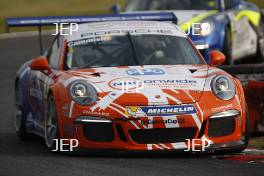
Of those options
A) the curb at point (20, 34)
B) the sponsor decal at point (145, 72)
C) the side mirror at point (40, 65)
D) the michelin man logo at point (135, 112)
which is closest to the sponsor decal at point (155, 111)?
the michelin man logo at point (135, 112)

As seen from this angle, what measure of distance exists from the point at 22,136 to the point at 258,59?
27.7 feet

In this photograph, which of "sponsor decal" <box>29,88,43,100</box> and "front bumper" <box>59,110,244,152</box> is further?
"sponsor decal" <box>29,88,43,100</box>

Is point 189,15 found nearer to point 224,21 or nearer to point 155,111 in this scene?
point 224,21

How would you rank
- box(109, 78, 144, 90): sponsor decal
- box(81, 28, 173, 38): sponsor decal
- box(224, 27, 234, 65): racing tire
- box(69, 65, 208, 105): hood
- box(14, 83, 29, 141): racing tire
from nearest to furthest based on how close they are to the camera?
box(69, 65, 208, 105): hood, box(109, 78, 144, 90): sponsor decal, box(81, 28, 173, 38): sponsor decal, box(14, 83, 29, 141): racing tire, box(224, 27, 234, 65): racing tire

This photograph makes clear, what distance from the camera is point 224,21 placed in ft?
58.5

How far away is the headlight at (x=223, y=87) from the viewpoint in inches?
398

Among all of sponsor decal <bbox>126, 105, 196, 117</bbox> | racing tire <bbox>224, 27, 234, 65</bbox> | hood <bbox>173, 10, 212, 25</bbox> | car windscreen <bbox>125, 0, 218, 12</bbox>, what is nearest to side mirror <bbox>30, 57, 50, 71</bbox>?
sponsor decal <bbox>126, 105, 196, 117</bbox>

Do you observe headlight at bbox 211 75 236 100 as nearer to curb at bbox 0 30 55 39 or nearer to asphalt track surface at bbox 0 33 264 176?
asphalt track surface at bbox 0 33 264 176

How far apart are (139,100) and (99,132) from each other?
1.46 feet

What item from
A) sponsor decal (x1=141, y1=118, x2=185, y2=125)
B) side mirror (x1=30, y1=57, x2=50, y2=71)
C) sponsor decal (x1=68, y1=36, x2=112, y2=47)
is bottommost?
sponsor decal (x1=141, y1=118, x2=185, y2=125)

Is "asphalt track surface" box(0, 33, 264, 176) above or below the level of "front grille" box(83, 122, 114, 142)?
below

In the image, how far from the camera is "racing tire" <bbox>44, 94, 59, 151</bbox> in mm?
10195

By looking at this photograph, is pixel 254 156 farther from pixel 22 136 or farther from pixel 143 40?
pixel 22 136

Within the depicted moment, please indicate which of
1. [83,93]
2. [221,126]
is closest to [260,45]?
[221,126]
